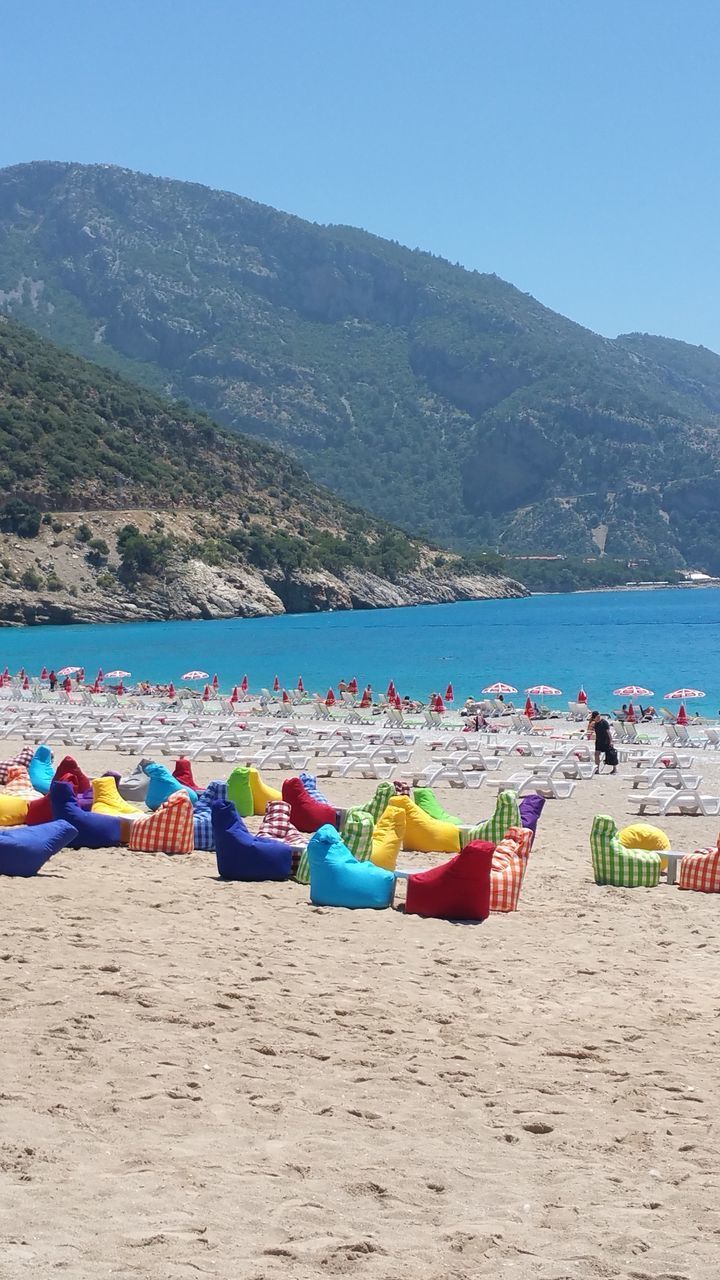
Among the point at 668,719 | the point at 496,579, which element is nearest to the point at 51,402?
the point at 496,579

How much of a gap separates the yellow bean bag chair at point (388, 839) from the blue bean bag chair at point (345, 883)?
88 centimetres

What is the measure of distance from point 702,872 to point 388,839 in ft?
8.43

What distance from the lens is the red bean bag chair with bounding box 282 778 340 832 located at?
1206cm

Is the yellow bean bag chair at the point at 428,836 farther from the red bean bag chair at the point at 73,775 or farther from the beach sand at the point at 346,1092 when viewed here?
the red bean bag chair at the point at 73,775

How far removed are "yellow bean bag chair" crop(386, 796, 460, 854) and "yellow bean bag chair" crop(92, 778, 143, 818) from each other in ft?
8.13

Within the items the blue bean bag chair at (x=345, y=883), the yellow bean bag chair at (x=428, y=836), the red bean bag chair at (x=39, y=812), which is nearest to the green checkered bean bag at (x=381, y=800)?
the yellow bean bag chair at (x=428, y=836)

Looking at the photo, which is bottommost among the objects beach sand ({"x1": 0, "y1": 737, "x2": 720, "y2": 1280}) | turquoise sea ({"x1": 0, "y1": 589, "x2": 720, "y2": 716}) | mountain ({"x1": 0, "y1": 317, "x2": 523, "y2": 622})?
turquoise sea ({"x1": 0, "y1": 589, "x2": 720, "y2": 716})

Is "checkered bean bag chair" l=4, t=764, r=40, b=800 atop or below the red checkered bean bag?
A: below

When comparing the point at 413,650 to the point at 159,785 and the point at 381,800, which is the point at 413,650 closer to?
the point at 159,785

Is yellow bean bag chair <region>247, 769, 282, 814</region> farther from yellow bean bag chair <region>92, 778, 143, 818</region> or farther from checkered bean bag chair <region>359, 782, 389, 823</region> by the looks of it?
checkered bean bag chair <region>359, 782, 389, 823</region>

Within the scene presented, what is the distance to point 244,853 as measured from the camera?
1022 centimetres

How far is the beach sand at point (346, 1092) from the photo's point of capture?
441cm

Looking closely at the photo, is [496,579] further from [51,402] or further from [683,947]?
[683,947]

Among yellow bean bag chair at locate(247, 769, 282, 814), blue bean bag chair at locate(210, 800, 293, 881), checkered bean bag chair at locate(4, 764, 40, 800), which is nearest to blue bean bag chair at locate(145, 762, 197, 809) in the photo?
yellow bean bag chair at locate(247, 769, 282, 814)
